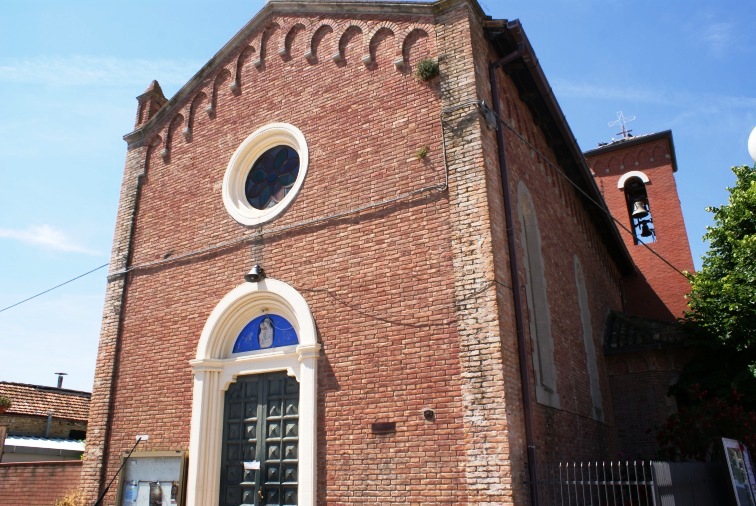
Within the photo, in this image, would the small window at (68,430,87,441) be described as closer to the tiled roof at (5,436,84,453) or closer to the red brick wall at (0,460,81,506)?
the tiled roof at (5,436,84,453)

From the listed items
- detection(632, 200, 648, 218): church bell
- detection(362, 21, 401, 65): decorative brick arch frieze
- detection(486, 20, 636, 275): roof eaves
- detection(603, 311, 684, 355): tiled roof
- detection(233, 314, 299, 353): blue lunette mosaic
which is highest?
detection(632, 200, 648, 218): church bell

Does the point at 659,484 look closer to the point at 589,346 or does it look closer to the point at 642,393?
the point at 589,346

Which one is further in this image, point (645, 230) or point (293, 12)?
point (645, 230)

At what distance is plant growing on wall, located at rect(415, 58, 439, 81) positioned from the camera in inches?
354

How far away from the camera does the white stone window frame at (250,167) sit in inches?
392

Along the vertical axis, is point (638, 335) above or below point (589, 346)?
above

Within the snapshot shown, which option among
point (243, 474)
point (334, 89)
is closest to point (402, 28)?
point (334, 89)

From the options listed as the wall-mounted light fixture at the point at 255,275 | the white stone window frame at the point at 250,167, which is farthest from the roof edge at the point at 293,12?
the wall-mounted light fixture at the point at 255,275

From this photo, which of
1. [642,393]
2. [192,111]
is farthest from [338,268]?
[642,393]

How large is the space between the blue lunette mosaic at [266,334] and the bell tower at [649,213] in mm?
12712

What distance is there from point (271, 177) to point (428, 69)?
3473mm

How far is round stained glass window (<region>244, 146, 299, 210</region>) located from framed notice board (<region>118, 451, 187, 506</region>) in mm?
4386

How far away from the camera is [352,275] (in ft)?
28.4

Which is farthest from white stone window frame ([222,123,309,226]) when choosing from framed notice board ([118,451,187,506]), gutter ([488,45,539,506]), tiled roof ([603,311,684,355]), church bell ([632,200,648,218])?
church bell ([632,200,648,218])
